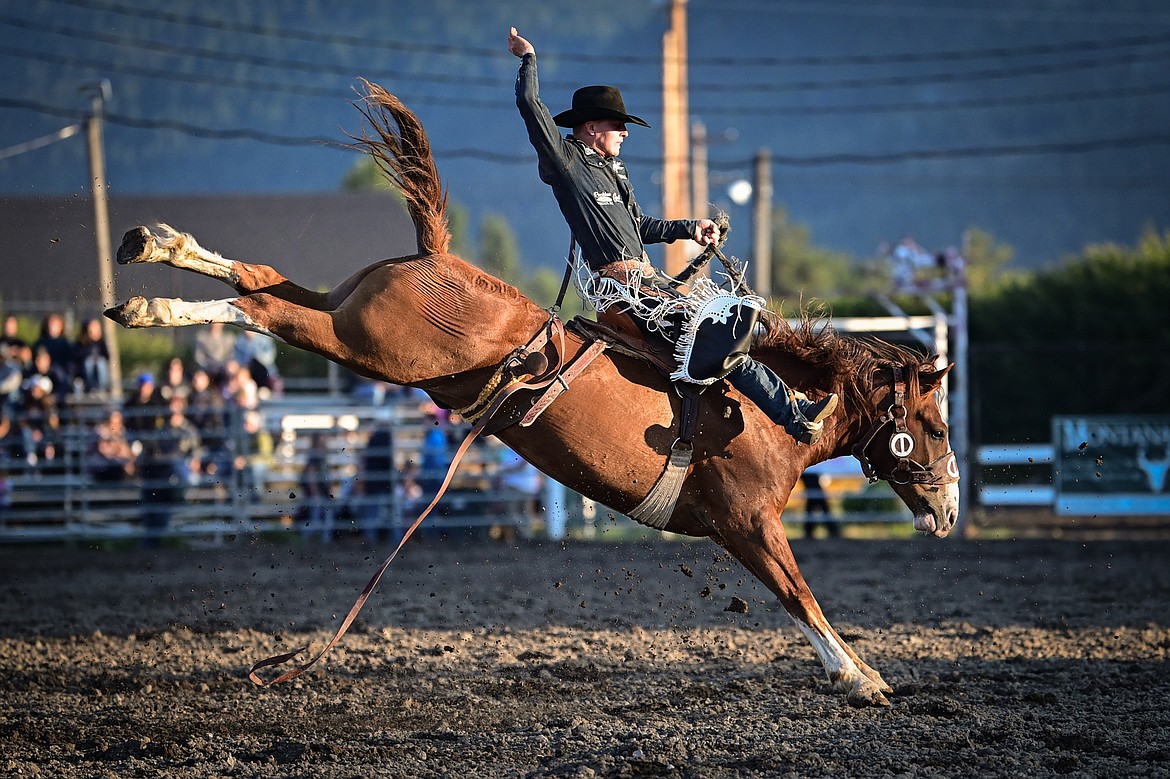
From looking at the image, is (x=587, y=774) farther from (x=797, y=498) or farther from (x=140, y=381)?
(x=140, y=381)

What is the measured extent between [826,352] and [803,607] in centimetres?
123

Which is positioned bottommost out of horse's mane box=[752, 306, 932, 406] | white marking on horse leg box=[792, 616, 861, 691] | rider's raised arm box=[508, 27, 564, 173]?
white marking on horse leg box=[792, 616, 861, 691]

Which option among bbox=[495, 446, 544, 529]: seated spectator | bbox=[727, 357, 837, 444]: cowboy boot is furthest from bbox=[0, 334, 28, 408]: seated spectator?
bbox=[727, 357, 837, 444]: cowboy boot

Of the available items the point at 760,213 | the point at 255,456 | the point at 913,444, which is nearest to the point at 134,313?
the point at 913,444

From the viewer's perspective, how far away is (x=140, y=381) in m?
14.1

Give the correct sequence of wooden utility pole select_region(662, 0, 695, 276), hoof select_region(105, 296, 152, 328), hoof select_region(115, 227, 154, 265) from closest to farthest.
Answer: hoof select_region(105, 296, 152, 328) → hoof select_region(115, 227, 154, 265) → wooden utility pole select_region(662, 0, 695, 276)

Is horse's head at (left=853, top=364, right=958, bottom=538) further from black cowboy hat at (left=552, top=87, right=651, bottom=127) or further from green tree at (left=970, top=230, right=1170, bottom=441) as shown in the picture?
green tree at (left=970, top=230, right=1170, bottom=441)

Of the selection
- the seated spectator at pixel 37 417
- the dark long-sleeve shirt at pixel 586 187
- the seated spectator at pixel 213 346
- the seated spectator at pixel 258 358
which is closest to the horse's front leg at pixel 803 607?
the dark long-sleeve shirt at pixel 586 187

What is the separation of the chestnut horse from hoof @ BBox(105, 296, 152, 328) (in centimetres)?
16

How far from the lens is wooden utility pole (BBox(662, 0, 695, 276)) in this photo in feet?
57.1

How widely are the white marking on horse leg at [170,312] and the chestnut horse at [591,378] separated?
13mm

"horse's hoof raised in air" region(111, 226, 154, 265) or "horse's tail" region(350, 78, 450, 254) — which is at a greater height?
"horse's tail" region(350, 78, 450, 254)

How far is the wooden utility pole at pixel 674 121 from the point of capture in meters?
17.4

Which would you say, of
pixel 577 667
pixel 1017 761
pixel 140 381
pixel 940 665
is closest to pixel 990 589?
pixel 940 665
